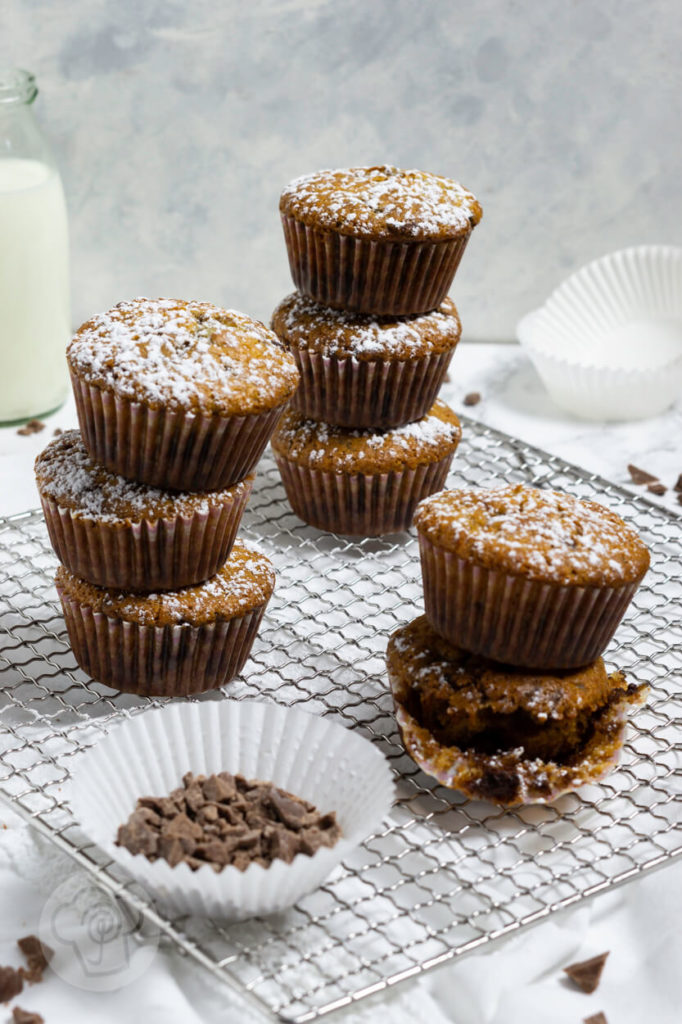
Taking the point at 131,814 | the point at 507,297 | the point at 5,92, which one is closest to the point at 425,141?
the point at 507,297

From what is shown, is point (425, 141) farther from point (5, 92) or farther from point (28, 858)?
point (28, 858)

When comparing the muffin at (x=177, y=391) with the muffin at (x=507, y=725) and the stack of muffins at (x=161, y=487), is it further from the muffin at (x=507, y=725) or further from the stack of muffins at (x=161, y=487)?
the muffin at (x=507, y=725)

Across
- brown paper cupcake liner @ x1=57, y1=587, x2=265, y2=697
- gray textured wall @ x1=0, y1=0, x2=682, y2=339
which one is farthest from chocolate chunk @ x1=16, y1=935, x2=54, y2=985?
gray textured wall @ x1=0, y1=0, x2=682, y2=339

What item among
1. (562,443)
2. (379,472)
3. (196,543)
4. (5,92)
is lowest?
(562,443)

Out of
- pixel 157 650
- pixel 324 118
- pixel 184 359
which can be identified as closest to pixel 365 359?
pixel 184 359

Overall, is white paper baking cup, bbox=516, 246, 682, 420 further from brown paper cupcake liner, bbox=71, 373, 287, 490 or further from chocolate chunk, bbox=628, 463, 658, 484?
brown paper cupcake liner, bbox=71, 373, 287, 490

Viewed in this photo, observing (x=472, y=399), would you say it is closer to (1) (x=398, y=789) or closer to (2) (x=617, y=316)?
(2) (x=617, y=316)

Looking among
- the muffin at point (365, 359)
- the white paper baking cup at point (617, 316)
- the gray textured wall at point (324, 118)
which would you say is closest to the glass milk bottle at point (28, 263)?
the gray textured wall at point (324, 118)
